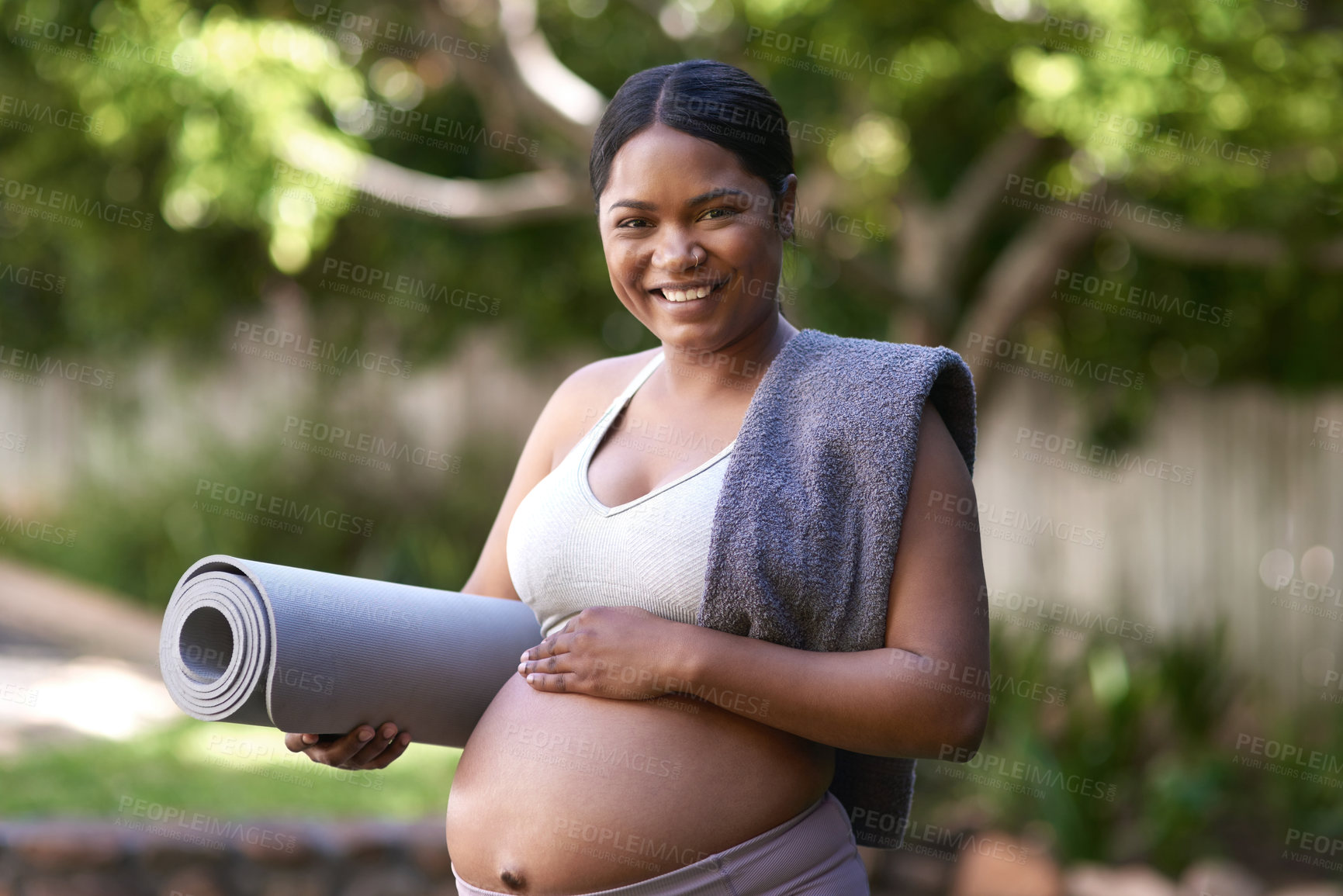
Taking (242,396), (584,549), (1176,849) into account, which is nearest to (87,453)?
(242,396)

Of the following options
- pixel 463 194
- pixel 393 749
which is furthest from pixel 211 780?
pixel 393 749

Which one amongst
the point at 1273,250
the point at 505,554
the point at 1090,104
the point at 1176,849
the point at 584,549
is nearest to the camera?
the point at 584,549

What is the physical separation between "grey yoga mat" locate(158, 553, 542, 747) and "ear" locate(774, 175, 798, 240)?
2.58 ft

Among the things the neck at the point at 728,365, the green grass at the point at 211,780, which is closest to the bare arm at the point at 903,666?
the neck at the point at 728,365

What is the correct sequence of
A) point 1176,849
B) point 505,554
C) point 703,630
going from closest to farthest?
point 703,630
point 505,554
point 1176,849

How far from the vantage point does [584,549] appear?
1803 millimetres

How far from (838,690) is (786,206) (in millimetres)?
754

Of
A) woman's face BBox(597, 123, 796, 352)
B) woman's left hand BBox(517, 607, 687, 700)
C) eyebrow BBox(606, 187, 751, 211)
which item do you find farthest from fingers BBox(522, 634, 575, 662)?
eyebrow BBox(606, 187, 751, 211)

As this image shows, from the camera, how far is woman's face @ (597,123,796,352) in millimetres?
1765

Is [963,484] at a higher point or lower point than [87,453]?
higher

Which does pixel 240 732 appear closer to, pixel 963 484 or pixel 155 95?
pixel 155 95

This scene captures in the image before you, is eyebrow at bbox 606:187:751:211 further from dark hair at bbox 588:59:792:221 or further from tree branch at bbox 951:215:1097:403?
tree branch at bbox 951:215:1097:403

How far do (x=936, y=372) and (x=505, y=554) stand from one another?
2.84ft

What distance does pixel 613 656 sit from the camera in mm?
1711
